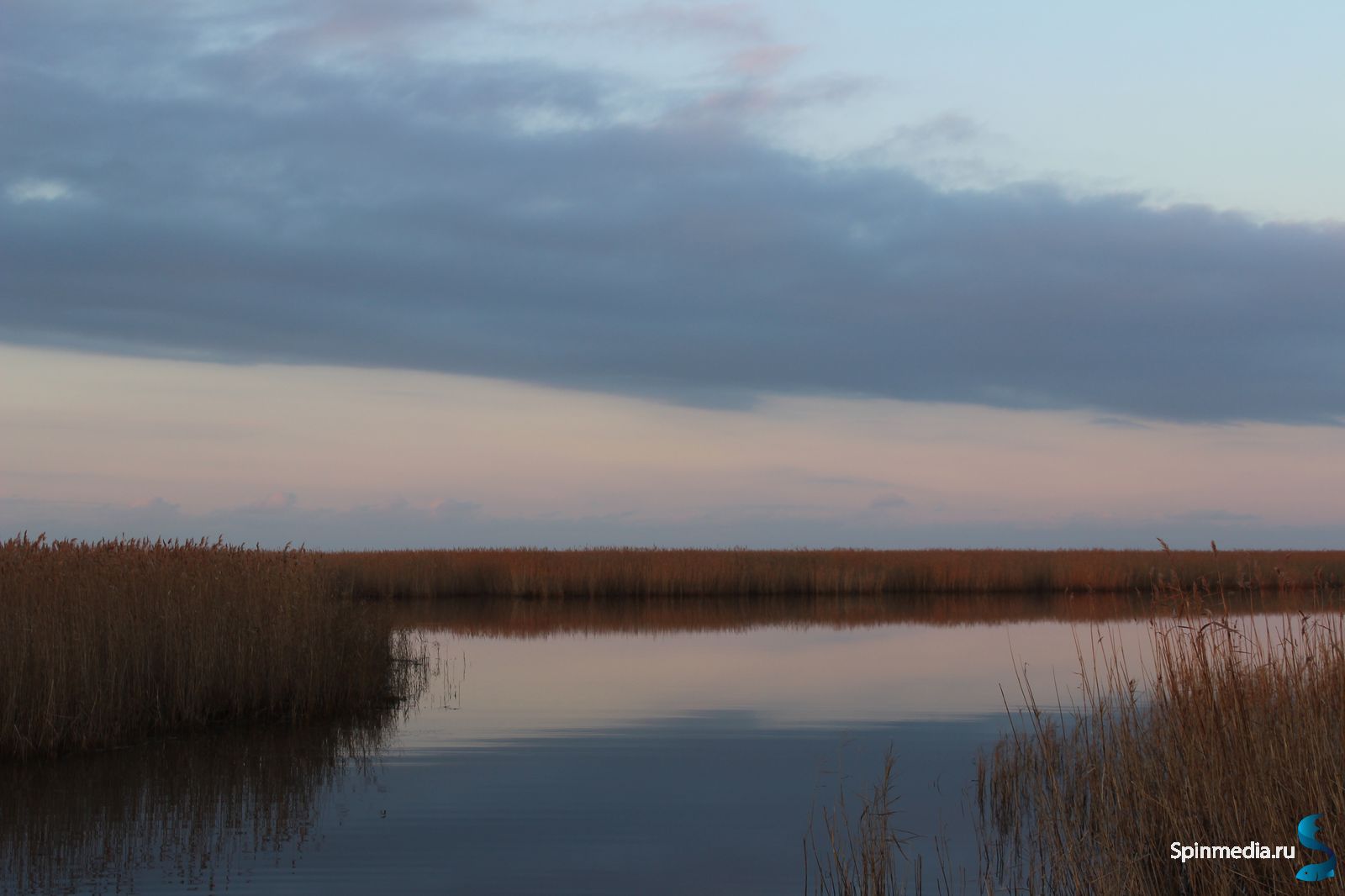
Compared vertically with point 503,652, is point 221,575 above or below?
above

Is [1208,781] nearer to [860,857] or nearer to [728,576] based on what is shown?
[860,857]

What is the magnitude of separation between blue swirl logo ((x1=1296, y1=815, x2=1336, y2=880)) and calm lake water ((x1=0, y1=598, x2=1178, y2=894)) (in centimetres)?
190

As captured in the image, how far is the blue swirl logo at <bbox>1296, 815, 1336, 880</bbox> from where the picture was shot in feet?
12.2

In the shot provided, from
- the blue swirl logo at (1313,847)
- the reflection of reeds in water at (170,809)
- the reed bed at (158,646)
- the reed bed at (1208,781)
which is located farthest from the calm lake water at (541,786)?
the blue swirl logo at (1313,847)

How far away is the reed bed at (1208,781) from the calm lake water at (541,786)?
2.31 ft

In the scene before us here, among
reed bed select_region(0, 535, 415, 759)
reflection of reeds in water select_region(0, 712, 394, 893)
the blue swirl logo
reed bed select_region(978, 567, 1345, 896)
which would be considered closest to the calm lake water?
reflection of reeds in water select_region(0, 712, 394, 893)

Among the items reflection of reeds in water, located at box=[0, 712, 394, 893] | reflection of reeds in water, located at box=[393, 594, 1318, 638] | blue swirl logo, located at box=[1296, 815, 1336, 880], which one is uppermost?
blue swirl logo, located at box=[1296, 815, 1336, 880]

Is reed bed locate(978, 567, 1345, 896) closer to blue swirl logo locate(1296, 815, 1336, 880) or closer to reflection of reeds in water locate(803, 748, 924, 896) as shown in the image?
blue swirl logo locate(1296, 815, 1336, 880)

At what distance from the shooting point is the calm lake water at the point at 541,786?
552 cm

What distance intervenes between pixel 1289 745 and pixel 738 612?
57.6 feet

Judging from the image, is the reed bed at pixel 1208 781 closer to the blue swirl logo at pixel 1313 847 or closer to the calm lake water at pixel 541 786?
the blue swirl logo at pixel 1313 847

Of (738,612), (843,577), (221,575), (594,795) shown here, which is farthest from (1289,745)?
(843,577)

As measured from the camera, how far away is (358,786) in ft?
23.8

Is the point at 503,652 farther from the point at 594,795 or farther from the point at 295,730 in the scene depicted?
the point at 594,795
